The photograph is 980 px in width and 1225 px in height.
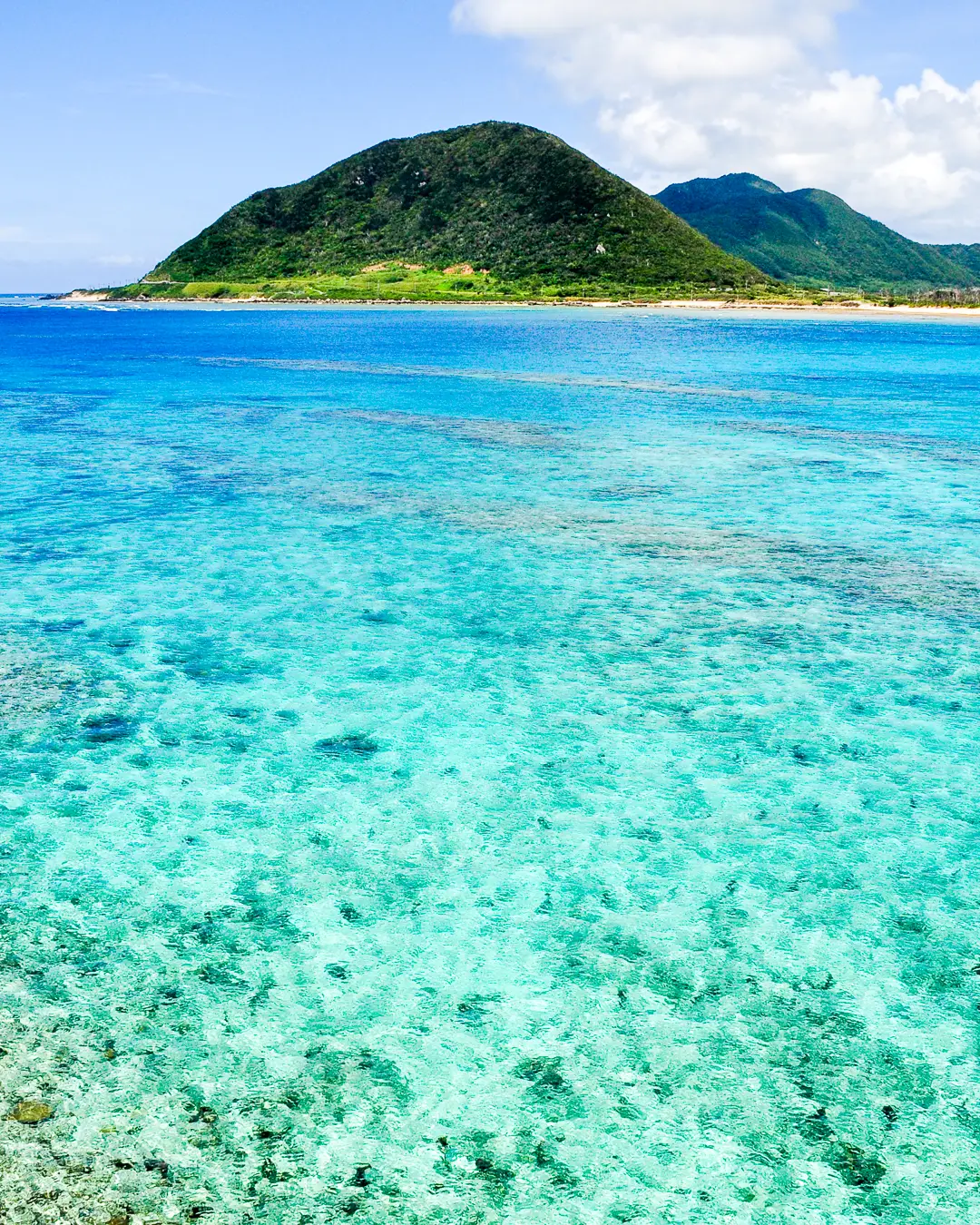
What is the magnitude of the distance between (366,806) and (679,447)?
2416cm

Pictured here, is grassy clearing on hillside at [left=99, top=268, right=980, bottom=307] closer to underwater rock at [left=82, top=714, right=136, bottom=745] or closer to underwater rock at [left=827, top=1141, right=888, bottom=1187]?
underwater rock at [left=82, top=714, right=136, bottom=745]

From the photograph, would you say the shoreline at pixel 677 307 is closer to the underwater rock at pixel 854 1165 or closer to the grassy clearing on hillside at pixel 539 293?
the grassy clearing on hillside at pixel 539 293

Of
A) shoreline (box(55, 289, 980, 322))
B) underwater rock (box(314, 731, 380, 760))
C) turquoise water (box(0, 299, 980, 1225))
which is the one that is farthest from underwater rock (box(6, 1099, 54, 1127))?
shoreline (box(55, 289, 980, 322))

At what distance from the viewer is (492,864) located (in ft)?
28.7

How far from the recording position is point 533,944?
24.9ft

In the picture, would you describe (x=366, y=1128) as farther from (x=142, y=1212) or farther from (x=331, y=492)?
(x=331, y=492)

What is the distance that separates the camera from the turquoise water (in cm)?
566

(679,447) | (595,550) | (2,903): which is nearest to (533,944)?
(2,903)

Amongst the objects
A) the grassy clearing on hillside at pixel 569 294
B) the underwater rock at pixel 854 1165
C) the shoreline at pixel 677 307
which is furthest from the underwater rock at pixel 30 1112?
the grassy clearing on hillside at pixel 569 294

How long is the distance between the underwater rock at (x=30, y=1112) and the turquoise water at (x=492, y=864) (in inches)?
3.2

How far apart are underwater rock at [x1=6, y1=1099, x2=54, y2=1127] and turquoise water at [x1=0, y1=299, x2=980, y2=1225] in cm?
8

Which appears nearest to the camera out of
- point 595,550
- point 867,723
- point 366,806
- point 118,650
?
point 366,806

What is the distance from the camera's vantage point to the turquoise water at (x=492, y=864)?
5660mm

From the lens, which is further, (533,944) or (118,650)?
(118,650)
